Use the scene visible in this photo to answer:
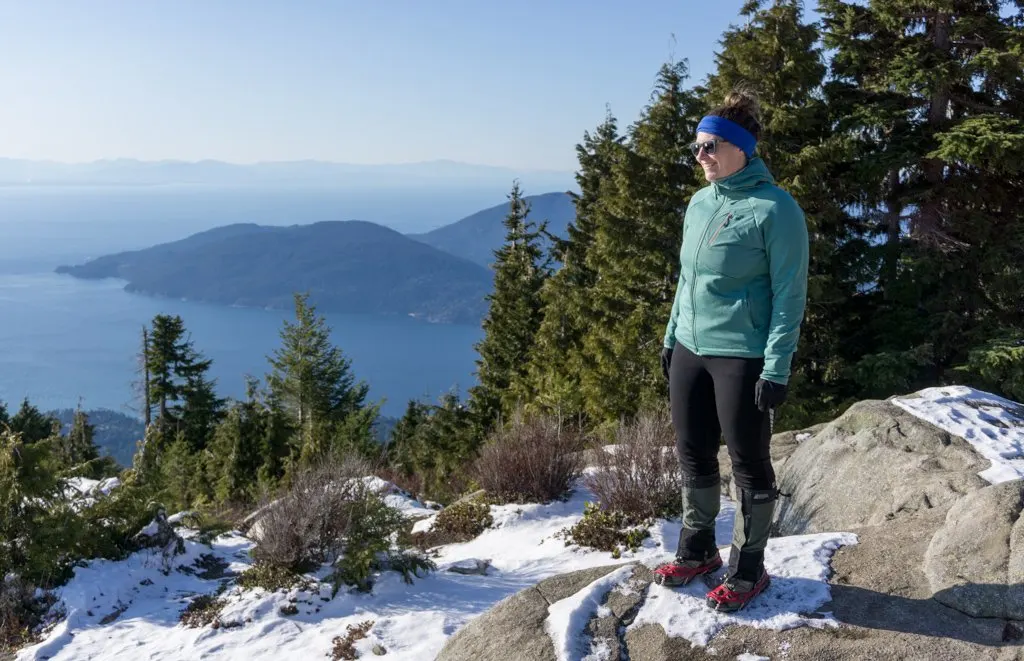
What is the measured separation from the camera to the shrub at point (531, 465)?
24.5ft

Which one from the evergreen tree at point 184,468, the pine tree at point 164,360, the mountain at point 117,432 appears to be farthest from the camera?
the mountain at point 117,432

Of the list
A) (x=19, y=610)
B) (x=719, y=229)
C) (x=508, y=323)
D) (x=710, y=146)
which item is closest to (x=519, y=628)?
(x=719, y=229)

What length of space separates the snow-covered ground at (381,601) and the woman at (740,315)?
318mm

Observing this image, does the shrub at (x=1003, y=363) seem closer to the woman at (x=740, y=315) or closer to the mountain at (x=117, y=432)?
the woman at (x=740, y=315)

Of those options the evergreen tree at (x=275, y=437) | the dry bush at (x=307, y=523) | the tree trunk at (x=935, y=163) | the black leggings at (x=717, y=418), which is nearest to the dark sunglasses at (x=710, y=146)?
the black leggings at (x=717, y=418)

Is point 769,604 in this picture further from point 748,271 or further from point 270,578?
point 270,578

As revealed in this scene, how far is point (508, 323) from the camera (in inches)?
1061

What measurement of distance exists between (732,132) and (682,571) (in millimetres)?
2148

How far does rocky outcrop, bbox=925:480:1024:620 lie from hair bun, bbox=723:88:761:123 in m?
2.36

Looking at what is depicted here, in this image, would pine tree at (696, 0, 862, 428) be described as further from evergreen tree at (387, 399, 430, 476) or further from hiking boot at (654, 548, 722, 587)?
evergreen tree at (387, 399, 430, 476)

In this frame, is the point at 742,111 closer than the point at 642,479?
Yes

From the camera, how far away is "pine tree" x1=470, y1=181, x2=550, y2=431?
26.5m

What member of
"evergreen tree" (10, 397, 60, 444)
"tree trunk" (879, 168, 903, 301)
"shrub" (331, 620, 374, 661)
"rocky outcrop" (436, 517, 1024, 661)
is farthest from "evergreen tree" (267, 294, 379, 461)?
"rocky outcrop" (436, 517, 1024, 661)

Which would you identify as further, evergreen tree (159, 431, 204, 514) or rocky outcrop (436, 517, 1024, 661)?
evergreen tree (159, 431, 204, 514)
